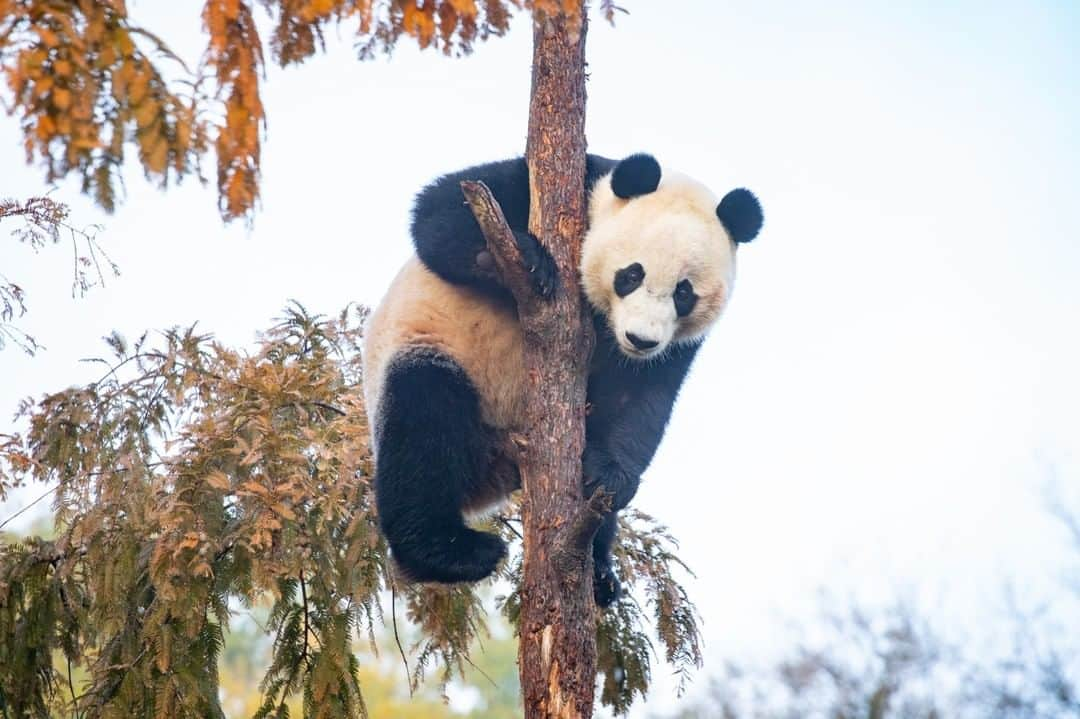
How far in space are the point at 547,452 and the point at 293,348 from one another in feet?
7.61

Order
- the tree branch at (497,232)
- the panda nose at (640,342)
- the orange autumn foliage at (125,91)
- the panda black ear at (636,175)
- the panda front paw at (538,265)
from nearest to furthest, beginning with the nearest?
the orange autumn foliage at (125,91)
the tree branch at (497,232)
the panda front paw at (538,265)
the panda nose at (640,342)
the panda black ear at (636,175)

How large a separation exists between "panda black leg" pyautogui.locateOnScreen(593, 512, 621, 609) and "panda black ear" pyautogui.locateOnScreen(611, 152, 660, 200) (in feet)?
5.04

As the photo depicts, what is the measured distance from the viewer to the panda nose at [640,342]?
4.85m

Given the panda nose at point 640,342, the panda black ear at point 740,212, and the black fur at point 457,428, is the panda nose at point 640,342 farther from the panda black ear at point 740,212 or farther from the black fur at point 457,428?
the panda black ear at point 740,212

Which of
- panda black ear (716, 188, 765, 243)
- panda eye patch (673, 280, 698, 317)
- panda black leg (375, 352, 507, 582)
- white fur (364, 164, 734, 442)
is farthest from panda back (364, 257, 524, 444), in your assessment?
panda black ear (716, 188, 765, 243)

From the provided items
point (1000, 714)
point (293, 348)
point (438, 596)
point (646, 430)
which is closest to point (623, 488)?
point (646, 430)

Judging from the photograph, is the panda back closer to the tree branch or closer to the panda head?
the panda head

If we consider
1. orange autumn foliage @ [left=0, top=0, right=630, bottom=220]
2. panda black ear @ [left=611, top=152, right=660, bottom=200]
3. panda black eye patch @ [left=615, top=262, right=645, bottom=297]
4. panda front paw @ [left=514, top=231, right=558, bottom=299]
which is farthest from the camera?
panda black ear @ [left=611, top=152, right=660, bottom=200]

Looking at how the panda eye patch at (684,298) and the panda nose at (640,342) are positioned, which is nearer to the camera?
the panda nose at (640,342)

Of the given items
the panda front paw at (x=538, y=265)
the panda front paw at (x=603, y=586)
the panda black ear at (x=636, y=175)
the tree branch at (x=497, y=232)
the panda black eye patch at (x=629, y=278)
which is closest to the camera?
the tree branch at (x=497, y=232)

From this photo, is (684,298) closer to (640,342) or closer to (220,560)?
(640,342)

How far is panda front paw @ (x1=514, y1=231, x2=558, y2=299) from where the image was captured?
175 inches

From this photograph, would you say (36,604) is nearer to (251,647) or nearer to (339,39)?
(339,39)

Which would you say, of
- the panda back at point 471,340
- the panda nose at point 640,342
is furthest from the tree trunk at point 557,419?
the panda back at point 471,340
